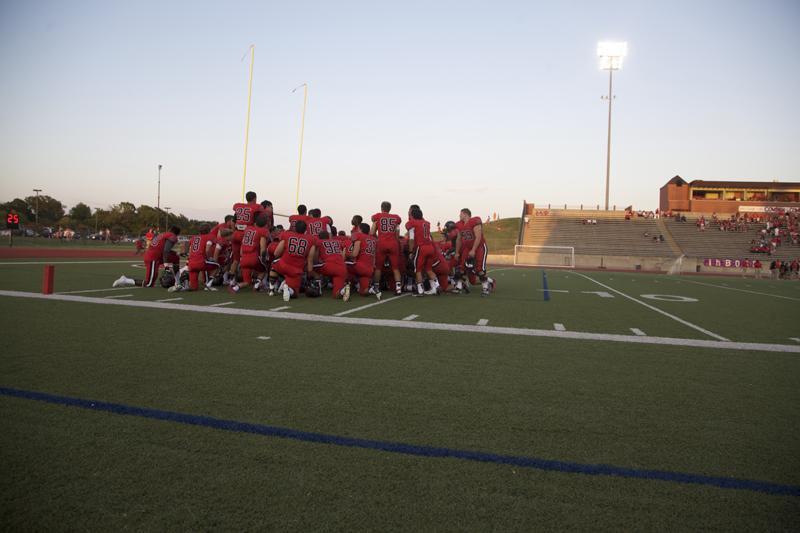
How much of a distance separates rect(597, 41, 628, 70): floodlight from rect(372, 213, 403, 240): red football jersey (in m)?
48.9

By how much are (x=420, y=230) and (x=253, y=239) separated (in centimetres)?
352

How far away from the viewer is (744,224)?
157 ft

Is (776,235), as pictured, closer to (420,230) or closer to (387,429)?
(420,230)

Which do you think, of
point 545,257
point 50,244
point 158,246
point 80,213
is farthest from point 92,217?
point 158,246

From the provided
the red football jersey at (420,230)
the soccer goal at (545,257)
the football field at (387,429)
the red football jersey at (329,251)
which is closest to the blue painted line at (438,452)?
the football field at (387,429)

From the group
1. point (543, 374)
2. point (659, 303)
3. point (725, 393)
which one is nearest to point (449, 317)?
point (543, 374)

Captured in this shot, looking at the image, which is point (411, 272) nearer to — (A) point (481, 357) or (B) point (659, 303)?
(B) point (659, 303)

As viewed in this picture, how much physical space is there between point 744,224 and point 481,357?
175ft

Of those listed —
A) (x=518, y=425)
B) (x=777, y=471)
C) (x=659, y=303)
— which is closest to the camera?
(x=777, y=471)

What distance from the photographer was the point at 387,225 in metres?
11.1

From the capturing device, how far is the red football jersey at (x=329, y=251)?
33.2 feet

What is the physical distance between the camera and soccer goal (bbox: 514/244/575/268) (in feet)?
135

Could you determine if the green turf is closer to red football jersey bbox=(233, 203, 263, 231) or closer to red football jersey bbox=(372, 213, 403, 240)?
red football jersey bbox=(233, 203, 263, 231)

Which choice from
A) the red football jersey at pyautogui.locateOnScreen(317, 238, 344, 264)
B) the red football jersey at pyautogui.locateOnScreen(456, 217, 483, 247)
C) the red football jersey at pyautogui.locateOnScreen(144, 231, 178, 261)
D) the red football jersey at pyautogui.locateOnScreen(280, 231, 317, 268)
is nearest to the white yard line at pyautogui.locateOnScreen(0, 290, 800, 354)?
the red football jersey at pyautogui.locateOnScreen(280, 231, 317, 268)
